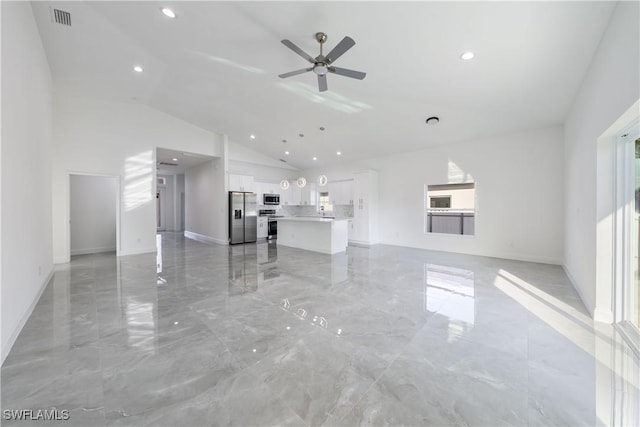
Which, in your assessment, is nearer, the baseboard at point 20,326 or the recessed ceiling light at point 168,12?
the baseboard at point 20,326

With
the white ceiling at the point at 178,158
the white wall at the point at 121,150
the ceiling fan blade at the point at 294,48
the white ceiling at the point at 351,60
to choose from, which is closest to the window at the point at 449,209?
the white ceiling at the point at 351,60

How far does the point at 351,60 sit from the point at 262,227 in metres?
6.64

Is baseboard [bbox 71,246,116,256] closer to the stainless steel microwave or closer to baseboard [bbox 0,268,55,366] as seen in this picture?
baseboard [bbox 0,268,55,366]

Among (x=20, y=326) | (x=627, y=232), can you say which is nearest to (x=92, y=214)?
(x=20, y=326)

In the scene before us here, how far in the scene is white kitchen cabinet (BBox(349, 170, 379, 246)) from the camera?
773 centimetres

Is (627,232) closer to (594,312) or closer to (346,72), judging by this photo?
(594,312)

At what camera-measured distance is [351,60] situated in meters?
3.59

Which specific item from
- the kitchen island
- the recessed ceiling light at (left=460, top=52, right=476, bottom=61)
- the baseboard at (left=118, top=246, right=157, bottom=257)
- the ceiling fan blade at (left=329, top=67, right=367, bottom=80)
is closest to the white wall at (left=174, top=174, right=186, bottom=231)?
the baseboard at (left=118, top=246, right=157, bottom=257)

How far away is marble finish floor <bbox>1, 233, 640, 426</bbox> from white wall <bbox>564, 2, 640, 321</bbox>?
0.40 m

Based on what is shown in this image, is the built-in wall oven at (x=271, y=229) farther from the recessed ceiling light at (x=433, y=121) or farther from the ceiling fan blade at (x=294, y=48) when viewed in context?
the ceiling fan blade at (x=294, y=48)

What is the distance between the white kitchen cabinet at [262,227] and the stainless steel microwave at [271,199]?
0.74 meters

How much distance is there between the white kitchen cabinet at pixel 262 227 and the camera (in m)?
8.92

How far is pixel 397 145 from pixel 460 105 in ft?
7.65

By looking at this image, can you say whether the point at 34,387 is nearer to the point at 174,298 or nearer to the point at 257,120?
the point at 174,298
